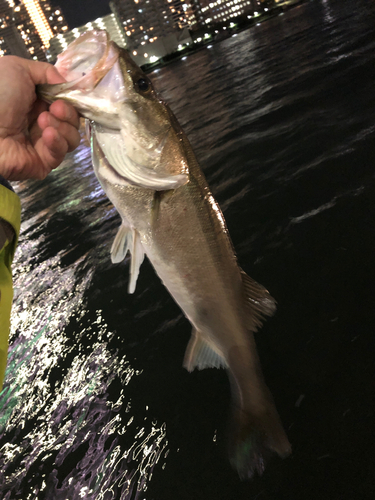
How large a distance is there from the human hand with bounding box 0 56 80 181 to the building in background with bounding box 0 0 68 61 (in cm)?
16181

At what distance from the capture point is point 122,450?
298 centimetres

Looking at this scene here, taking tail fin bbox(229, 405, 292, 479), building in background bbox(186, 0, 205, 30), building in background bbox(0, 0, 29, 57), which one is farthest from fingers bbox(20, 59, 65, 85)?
building in background bbox(186, 0, 205, 30)

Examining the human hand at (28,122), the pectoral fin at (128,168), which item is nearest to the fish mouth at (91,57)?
the human hand at (28,122)

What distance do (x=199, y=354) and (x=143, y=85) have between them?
1.87 metres

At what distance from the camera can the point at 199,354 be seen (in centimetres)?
247

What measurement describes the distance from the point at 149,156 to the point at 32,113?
3.05 ft

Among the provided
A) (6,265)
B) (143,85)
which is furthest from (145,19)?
(6,265)

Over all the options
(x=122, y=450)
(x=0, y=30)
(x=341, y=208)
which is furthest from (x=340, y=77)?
(x=0, y=30)

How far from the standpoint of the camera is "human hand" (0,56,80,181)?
200 cm

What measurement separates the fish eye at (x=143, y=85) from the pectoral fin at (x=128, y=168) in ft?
1.02

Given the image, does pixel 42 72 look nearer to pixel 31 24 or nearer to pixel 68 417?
pixel 68 417

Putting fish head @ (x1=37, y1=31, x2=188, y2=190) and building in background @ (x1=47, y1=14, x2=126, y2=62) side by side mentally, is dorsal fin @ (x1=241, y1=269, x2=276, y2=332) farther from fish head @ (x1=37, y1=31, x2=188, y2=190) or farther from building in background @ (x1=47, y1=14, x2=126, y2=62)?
building in background @ (x1=47, y1=14, x2=126, y2=62)

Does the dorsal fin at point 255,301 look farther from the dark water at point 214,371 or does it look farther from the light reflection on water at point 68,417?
the light reflection on water at point 68,417

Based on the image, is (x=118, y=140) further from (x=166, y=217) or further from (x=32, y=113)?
(x=32, y=113)
